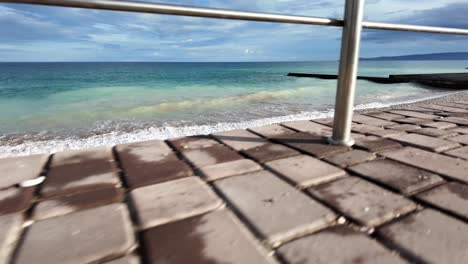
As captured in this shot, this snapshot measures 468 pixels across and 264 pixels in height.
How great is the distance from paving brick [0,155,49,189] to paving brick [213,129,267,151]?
96cm

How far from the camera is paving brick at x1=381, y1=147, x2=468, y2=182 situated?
45.1 inches

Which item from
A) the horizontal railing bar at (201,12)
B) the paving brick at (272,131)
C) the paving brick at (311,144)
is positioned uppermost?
the horizontal railing bar at (201,12)

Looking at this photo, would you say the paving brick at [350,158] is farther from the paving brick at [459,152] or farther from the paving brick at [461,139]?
the paving brick at [461,139]

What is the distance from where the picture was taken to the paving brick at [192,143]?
5.12 ft

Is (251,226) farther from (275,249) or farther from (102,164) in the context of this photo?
(102,164)

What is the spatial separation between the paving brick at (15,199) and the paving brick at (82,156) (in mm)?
271

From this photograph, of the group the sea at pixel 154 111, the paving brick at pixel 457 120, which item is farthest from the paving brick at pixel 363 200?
the paving brick at pixel 457 120

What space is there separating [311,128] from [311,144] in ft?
1.32

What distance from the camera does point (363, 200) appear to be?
0.93m

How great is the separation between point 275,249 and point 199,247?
199mm

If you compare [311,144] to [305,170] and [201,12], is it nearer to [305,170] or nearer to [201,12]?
[305,170]

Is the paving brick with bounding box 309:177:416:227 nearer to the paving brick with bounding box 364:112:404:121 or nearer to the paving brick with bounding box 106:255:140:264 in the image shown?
the paving brick with bounding box 106:255:140:264

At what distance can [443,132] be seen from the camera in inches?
71.0

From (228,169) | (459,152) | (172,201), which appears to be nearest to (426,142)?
(459,152)
